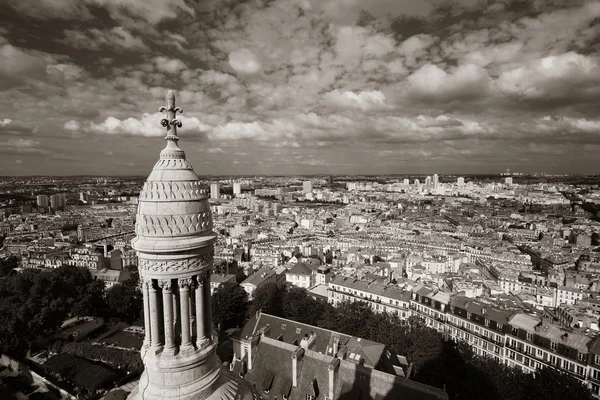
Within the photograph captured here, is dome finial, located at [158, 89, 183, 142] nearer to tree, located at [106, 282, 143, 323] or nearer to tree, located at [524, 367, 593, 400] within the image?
tree, located at [524, 367, 593, 400]

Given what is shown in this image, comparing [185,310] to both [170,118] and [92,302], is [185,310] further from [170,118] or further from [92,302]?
[92,302]

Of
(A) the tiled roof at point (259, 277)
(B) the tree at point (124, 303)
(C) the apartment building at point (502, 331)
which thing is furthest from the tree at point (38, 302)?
(C) the apartment building at point (502, 331)

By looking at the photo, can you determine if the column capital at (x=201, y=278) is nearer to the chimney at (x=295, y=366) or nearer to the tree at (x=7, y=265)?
the chimney at (x=295, y=366)

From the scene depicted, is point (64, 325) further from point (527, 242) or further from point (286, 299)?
point (527, 242)

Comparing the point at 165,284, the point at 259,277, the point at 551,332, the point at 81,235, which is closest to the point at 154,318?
the point at 165,284

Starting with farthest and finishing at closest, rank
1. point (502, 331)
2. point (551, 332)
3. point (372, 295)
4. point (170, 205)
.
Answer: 1. point (372, 295)
2. point (502, 331)
3. point (551, 332)
4. point (170, 205)

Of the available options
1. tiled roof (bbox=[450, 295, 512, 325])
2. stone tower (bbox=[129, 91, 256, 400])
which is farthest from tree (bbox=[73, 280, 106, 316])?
tiled roof (bbox=[450, 295, 512, 325])

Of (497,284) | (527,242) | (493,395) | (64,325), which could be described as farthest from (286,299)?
(527,242)
